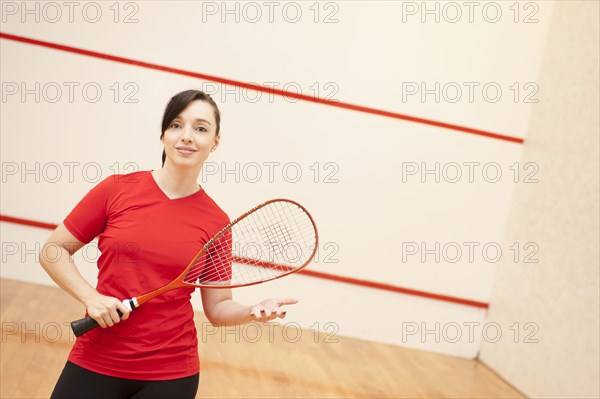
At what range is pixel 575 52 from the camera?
11.7ft

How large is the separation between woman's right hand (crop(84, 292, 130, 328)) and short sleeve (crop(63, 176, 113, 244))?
149 millimetres

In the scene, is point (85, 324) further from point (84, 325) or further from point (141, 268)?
point (141, 268)

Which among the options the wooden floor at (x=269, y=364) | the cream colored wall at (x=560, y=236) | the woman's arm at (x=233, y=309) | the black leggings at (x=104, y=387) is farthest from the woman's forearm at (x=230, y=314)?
the cream colored wall at (x=560, y=236)

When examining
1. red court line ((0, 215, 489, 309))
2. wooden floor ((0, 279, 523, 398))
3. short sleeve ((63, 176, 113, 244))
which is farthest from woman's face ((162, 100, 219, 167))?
red court line ((0, 215, 489, 309))

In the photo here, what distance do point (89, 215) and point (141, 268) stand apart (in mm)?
138

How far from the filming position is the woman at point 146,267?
1.32 m

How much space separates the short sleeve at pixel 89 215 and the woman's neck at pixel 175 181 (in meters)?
0.10

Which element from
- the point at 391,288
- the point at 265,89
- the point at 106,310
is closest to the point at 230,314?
the point at 106,310

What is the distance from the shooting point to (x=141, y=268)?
4.53 ft

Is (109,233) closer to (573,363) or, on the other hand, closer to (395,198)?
(573,363)

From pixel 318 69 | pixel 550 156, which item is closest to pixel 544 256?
pixel 550 156

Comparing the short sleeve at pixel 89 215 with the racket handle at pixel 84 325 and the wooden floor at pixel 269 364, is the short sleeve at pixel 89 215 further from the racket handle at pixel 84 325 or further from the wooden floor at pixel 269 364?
the wooden floor at pixel 269 364

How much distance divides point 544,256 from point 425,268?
69 cm

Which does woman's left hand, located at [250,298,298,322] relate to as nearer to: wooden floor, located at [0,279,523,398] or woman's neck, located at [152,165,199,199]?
woman's neck, located at [152,165,199,199]
